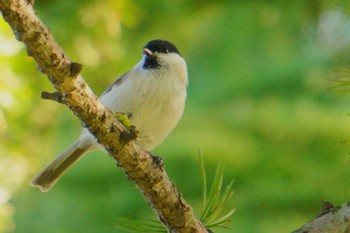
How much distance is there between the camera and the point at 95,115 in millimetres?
1141

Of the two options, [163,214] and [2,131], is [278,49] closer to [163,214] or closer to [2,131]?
[2,131]

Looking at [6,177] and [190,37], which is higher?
[190,37]

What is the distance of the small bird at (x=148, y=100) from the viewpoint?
2131 millimetres

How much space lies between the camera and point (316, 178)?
2680 millimetres

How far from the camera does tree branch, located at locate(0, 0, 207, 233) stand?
1.01 meters

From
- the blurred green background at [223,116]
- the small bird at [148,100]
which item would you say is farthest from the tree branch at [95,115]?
the blurred green background at [223,116]

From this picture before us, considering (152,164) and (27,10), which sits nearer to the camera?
(27,10)

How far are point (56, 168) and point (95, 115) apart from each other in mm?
1291

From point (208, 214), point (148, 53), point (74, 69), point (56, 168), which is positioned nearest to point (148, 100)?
point (148, 53)

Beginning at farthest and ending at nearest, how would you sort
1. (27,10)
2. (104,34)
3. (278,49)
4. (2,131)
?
(278,49) → (104,34) → (2,131) → (27,10)

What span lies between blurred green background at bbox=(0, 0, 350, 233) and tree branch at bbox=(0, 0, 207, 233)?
2.86ft

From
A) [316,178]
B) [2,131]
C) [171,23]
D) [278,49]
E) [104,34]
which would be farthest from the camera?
[278,49]

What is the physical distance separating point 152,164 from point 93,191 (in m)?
1.69

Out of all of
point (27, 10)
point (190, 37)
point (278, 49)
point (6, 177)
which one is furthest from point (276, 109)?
point (27, 10)
